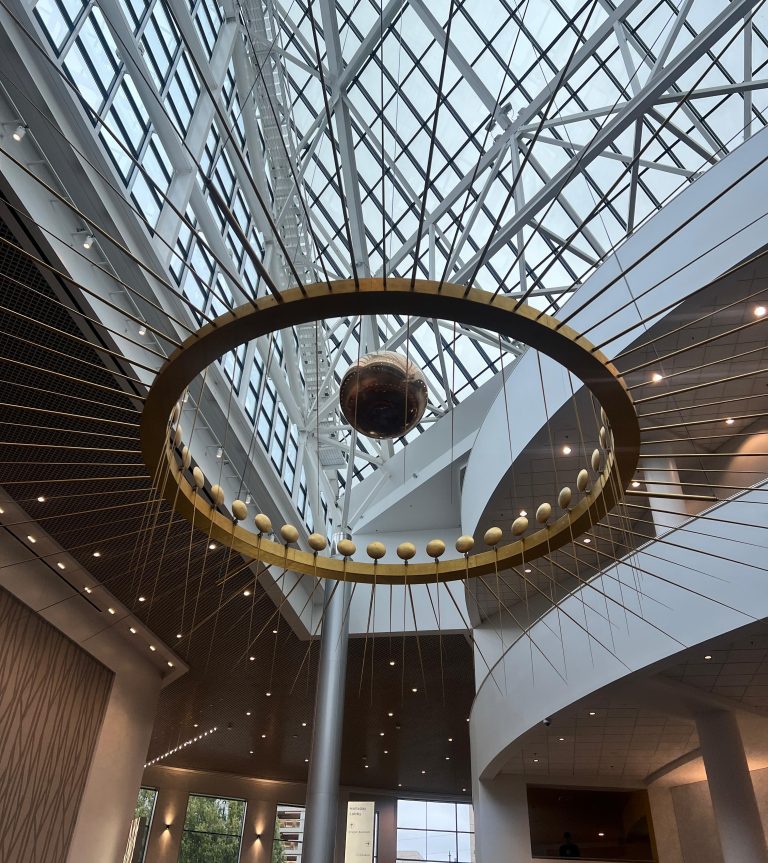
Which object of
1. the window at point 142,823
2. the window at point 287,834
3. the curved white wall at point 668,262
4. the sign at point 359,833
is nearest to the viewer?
the curved white wall at point 668,262

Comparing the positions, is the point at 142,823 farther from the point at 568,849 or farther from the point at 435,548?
the point at 435,548

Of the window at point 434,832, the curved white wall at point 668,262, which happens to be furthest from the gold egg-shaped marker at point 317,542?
the window at point 434,832

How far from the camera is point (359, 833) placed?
109 feet

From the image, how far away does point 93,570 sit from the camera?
15703 mm

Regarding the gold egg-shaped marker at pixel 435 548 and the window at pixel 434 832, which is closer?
the gold egg-shaped marker at pixel 435 548

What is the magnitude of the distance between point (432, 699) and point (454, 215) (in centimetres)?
1622

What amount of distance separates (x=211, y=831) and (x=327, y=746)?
19848 mm

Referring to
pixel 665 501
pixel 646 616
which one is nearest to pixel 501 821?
pixel 646 616

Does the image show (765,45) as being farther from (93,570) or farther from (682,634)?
(93,570)

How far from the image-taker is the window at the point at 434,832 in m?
34.3

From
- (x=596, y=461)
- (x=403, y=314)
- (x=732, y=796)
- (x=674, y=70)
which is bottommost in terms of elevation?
(x=732, y=796)

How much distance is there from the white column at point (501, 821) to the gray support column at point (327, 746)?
3.72 m

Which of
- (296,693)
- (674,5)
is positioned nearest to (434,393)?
(296,693)

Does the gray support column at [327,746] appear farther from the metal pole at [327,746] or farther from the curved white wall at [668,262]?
the curved white wall at [668,262]
